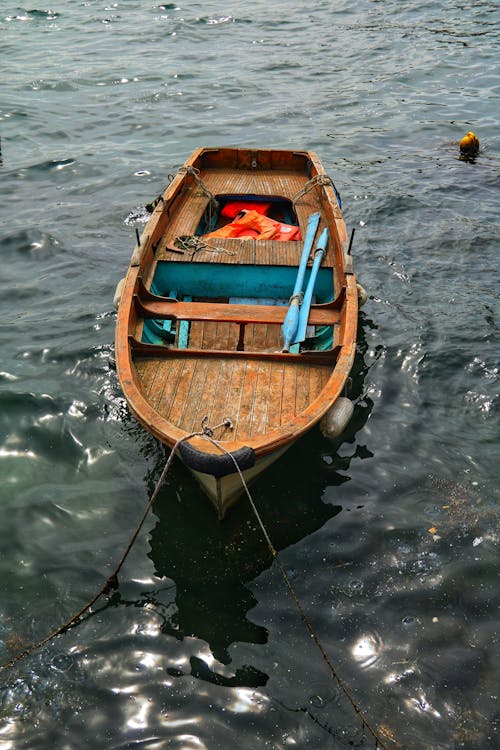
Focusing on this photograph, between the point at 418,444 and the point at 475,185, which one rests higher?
the point at 475,185

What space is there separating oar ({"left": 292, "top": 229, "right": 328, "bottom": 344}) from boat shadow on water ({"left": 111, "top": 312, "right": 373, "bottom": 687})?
133cm

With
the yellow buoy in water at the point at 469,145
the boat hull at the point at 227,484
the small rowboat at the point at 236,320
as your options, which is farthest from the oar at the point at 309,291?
the yellow buoy in water at the point at 469,145

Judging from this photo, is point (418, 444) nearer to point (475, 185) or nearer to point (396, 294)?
point (396, 294)

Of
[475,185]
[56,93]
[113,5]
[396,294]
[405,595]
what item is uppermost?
[113,5]

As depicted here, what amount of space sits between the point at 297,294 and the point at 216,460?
12.2 feet

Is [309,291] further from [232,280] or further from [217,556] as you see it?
[217,556]

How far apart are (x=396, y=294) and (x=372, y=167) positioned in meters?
6.72

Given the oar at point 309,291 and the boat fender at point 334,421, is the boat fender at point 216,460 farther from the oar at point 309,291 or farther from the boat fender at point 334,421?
the oar at point 309,291

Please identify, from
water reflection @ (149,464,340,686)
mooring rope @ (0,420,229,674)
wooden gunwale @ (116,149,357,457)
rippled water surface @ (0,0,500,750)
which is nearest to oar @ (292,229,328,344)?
wooden gunwale @ (116,149,357,457)

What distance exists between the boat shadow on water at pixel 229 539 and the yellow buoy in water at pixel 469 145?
1178cm

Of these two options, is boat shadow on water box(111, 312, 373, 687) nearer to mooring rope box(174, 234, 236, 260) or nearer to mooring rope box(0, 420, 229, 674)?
mooring rope box(0, 420, 229, 674)

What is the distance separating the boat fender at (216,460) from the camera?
17.2 ft

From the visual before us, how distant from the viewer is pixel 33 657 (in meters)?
5.37

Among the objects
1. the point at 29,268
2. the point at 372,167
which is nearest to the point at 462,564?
the point at 29,268
